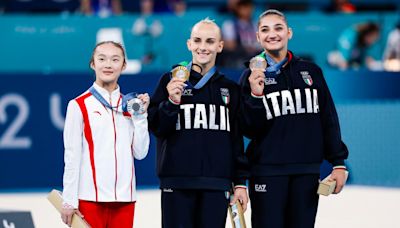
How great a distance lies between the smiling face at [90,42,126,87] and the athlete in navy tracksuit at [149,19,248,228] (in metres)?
0.33

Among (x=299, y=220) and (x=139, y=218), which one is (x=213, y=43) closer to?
(x=299, y=220)

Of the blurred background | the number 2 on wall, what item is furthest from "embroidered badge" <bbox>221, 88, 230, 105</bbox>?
the number 2 on wall

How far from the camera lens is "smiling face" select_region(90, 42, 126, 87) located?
6.81 metres

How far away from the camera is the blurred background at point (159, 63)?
43.2 feet

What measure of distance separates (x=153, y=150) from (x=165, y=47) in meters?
5.29

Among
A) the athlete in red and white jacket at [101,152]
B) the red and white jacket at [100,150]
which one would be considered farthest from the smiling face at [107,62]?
the red and white jacket at [100,150]

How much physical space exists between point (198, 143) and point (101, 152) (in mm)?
633

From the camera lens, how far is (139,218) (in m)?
10.6

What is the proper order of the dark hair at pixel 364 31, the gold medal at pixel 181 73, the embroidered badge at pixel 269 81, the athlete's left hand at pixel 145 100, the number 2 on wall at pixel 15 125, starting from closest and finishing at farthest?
the athlete's left hand at pixel 145 100 → the gold medal at pixel 181 73 → the embroidered badge at pixel 269 81 → the number 2 on wall at pixel 15 125 → the dark hair at pixel 364 31

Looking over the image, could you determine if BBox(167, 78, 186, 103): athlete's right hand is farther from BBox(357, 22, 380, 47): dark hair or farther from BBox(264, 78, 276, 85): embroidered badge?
BBox(357, 22, 380, 47): dark hair

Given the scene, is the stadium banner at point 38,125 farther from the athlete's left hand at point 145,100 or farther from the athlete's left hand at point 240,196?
the athlete's left hand at point 145,100

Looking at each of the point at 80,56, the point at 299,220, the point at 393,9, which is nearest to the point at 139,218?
the point at 299,220

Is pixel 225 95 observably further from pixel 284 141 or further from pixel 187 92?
pixel 284 141

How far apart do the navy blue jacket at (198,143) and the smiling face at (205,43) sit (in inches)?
5.7
